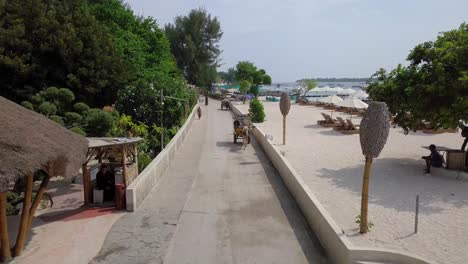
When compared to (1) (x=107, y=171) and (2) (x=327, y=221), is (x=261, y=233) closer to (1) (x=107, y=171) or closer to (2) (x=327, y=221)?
(2) (x=327, y=221)

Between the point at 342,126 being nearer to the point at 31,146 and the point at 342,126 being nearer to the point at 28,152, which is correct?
the point at 31,146

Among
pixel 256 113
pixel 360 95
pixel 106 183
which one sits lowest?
pixel 106 183

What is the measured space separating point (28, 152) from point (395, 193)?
937cm

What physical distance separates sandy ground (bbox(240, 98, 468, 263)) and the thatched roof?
6.01 metres

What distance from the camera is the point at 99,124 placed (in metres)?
16.8

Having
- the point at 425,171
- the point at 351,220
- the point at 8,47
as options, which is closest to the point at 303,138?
the point at 425,171

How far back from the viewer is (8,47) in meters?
22.2

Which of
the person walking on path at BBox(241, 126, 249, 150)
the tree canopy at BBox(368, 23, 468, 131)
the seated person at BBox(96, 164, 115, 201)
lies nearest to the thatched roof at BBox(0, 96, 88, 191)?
the seated person at BBox(96, 164, 115, 201)

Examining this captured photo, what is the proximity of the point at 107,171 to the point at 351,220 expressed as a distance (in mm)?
6557

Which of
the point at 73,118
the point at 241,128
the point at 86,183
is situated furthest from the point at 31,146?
the point at 241,128

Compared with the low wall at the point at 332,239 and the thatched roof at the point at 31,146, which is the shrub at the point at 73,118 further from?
the low wall at the point at 332,239

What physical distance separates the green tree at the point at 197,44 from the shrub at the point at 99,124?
50152mm

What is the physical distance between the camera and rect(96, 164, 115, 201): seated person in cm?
1095

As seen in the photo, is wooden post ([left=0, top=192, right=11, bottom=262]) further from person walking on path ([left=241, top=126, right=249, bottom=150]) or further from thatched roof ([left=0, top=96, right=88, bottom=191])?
person walking on path ([left=241, top=126, right=249, bottom=150])
